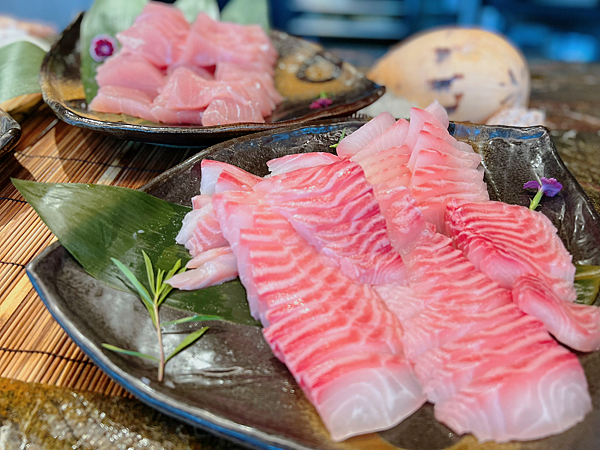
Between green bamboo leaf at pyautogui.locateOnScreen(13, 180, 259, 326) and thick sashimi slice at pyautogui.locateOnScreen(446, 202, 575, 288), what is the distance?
2.70 feet

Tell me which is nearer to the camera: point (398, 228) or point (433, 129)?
point (398, 228)

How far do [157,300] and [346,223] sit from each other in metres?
0.69

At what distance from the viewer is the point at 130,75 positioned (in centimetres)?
286

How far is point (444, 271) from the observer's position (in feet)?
5.16

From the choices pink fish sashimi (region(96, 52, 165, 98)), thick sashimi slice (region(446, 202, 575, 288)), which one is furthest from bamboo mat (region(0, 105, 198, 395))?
thick sashimi slice (region(446, 202, 575, 288))

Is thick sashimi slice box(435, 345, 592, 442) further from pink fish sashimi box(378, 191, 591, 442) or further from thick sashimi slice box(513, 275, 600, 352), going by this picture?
thick sashimi slice box(513, 275, 600, 352)

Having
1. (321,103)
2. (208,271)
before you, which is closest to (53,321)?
(208,271)

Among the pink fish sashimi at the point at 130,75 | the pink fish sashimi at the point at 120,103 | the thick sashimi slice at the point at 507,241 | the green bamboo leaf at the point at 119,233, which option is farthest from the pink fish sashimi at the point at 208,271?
the pink fish sashimi at the point at 130,75

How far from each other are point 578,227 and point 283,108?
1836 mm

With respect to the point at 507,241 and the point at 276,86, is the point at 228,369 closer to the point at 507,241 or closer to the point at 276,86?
the point at 507,241

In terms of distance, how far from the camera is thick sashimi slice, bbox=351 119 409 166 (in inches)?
78.7

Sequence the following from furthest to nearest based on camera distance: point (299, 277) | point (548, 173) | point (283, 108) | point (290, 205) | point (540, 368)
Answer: point (283, 108), point (548, 173), point (290, 205), point (299, 277), point (540, 368)

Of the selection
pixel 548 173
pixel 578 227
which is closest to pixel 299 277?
pixel 578 227

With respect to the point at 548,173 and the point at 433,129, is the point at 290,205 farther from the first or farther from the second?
the point at 548,173
